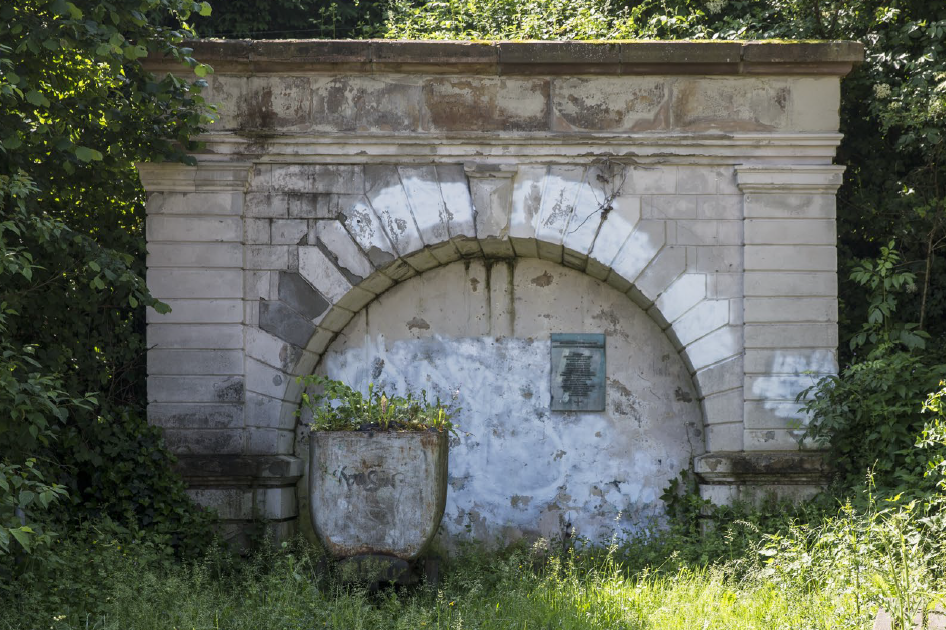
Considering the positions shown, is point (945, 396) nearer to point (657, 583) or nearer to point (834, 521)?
point (834, 521)

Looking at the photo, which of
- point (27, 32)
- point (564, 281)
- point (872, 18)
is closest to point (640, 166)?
point (564, 281)

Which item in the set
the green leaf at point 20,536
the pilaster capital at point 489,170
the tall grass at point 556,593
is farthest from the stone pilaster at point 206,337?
the green leaf at point 20,536

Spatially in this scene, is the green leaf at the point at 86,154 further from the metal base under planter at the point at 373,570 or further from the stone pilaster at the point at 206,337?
the metal base under planter at the point at 373,570

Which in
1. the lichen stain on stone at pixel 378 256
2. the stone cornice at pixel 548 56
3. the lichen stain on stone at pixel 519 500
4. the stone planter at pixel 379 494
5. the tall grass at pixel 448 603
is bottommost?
the tall grass at pixel 448 603

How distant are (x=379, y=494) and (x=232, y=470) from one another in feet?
4.79

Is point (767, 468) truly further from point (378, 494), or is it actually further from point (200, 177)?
point (200, 177)

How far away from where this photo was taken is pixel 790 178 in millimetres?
6855

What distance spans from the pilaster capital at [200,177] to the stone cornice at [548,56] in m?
0.70

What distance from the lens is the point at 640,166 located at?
6941 millimetres

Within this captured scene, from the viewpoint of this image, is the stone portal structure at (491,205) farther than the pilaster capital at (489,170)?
No

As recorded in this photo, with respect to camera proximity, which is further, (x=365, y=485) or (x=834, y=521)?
(x=834, y=521)

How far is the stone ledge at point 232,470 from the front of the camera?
6.70 meters

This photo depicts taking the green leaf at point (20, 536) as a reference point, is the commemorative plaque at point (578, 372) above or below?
above

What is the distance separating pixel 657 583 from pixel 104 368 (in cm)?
399
